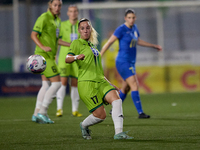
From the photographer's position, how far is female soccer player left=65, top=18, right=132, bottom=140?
17.4 ft

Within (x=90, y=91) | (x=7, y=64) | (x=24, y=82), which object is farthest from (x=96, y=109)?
(x=7, y=64)

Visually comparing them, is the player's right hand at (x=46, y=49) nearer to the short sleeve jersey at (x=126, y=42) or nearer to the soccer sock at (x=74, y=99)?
the short sleeve jersey at (x=126, y=42)

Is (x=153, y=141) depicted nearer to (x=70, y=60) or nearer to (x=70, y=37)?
(x=70, y=60)

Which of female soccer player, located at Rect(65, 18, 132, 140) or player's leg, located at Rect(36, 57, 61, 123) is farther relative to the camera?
player's leg, located at Rect(36, 57, 61, 123)

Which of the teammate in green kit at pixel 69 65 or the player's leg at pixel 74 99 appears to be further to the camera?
the teammate in green kit at pixel 69 65

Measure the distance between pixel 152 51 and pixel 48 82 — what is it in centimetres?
1652

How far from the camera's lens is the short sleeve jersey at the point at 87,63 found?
5438 mm

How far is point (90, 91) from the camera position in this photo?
17.6 ft

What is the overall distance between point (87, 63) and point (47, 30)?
2.40 m

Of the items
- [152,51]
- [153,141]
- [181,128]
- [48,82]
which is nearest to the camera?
[153,141]

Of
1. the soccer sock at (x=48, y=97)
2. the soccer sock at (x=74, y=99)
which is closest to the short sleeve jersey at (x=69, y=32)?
the soccer sock at (x=74, y=99)

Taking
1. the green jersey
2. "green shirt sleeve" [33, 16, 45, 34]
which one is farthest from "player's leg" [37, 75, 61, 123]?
the green jersey

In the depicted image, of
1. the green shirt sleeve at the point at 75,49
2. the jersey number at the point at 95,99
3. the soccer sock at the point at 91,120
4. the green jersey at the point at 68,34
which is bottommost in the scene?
the soccer sock at the point at 91,120

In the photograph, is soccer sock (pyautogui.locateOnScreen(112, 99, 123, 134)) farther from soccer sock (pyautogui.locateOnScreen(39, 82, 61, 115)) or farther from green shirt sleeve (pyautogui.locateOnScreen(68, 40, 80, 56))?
soccer sock (pyautogui.locateOnScreen(39, 82, 61, 115))
